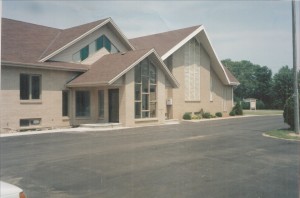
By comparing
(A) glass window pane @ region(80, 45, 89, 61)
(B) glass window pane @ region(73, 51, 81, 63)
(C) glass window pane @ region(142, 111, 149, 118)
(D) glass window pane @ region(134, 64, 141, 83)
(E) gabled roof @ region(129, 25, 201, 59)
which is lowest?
(C) glass window pane @ region(142, 111, 149, 118)

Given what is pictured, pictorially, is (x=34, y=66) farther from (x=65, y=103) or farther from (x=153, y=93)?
(x=153, y=93)

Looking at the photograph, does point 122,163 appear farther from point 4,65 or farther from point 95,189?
point 4,65

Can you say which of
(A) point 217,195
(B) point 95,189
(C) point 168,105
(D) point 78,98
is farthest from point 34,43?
(A) point 217,195

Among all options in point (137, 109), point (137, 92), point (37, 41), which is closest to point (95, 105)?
point (137, 109)

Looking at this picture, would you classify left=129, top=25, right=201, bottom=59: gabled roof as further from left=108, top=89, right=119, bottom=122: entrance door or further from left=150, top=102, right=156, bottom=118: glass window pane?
left=108, top=89, right=119, bottom=122: entrance door

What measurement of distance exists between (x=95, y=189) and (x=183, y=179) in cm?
228

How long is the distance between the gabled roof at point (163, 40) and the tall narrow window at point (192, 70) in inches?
51.7

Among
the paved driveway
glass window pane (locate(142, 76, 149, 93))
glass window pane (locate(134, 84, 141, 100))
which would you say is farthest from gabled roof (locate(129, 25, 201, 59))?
the paved driveway

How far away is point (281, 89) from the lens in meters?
67.2

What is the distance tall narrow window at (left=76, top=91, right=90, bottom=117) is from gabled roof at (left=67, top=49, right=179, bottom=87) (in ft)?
4.76

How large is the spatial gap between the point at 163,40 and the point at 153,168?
25828 millimetres

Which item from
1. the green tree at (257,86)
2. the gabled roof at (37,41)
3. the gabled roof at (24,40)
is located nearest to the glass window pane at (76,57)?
the gabled roof at (37,41)

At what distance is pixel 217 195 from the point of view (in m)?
7.35

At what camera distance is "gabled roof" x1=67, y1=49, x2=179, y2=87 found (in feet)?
75.9
